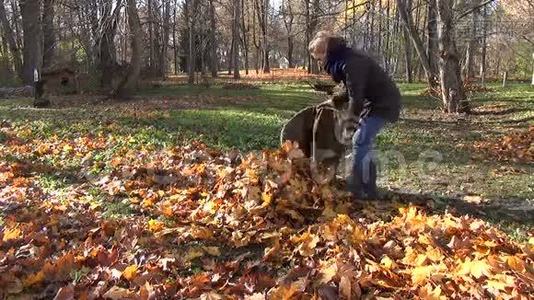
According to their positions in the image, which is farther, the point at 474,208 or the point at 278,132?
the point at 278,132

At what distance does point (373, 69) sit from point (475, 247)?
7.79 ft

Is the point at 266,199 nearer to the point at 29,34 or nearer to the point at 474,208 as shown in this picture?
the point at 474,208

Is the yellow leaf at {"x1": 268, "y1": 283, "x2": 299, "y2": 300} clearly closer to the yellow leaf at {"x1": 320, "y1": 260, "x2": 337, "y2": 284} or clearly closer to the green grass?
the yellow leaf at {"x1": 320, "y1": 260, "x2": 337, "y2": 284}

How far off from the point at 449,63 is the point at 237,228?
12.9m

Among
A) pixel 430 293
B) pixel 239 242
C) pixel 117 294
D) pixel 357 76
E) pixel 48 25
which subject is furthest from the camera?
pixel 48 25

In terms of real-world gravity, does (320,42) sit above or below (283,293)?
above

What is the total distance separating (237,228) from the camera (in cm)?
545

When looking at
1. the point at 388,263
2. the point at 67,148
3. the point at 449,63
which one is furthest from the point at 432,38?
the point at 388,263

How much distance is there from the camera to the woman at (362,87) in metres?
5.77

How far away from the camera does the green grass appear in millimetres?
7805

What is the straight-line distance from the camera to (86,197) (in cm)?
712

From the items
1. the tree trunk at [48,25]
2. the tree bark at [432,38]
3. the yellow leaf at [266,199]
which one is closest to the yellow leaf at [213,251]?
the yellow leaf at [266,199]

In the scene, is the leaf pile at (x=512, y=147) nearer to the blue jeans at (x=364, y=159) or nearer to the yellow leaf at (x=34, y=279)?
the blue jeans at (x=364, y=159)

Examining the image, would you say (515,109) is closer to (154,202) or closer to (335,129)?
(335,129)
